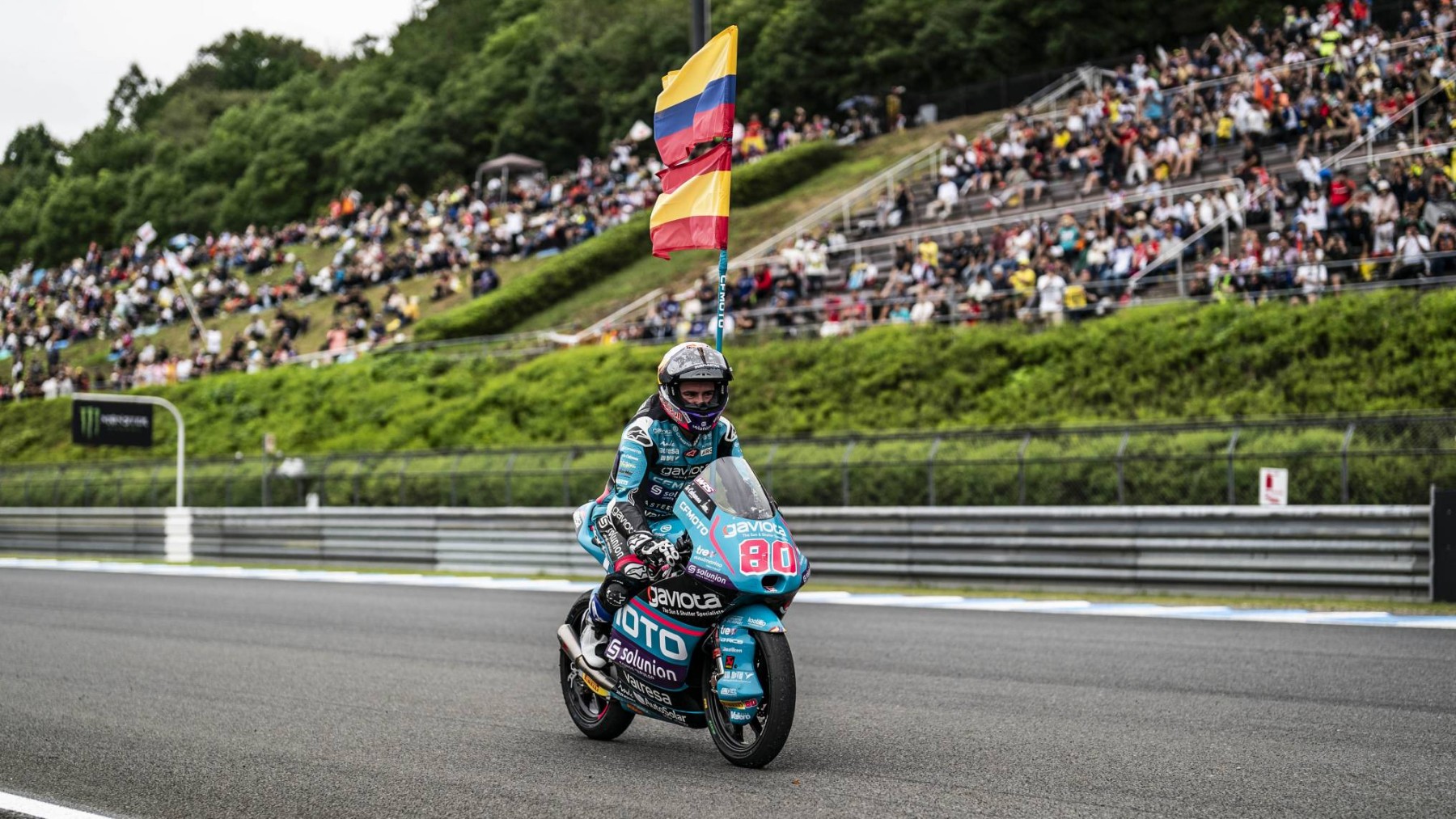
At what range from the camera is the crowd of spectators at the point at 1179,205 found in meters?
20.0

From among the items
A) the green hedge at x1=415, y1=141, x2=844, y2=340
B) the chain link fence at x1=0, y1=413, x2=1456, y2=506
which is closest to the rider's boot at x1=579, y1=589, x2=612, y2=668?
the chain link fence at x1=0, y1=413, x2=1456, y2=506

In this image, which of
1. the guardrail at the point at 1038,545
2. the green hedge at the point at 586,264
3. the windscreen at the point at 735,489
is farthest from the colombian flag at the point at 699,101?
the green hedge at the point at 586,264

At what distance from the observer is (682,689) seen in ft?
21.9

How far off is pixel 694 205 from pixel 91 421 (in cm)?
2465

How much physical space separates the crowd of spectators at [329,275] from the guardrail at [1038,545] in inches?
596

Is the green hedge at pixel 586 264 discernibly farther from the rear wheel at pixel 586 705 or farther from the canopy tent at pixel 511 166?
the rear wheel at pixel 586 705

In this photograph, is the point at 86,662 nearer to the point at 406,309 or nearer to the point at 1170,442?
the point at 1170,442

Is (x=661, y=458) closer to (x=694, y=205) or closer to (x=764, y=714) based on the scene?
(x=764, y=714)

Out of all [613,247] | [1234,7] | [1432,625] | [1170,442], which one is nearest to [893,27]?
[1234,7]

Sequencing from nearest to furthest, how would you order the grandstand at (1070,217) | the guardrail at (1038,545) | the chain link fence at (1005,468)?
the guardrail at (1038,545), the chain link fence at (1005,468), the grandstand at (1070,217)

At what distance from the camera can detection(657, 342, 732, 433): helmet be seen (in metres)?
6.59

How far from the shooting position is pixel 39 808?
5777 mm

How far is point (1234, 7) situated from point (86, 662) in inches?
1671

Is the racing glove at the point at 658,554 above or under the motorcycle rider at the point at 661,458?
under
